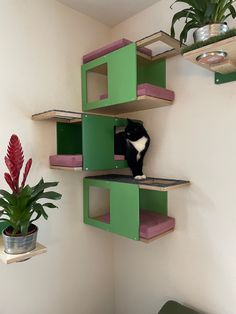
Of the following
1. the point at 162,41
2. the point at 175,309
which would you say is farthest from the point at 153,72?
the point at 175,309

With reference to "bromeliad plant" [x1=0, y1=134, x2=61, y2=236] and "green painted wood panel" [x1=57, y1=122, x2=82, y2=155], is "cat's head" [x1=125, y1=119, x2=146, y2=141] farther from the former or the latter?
"bromeliad plant" [x1=0, y1=134, x2=61, y2=236]

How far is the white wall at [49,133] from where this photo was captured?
1.34m

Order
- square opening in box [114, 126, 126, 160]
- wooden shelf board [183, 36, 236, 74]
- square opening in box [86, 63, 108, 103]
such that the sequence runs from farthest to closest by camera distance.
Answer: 1. square opening in box [86, 63, 108, 103]
2. square opening in box [114, 126, 126, 160]
3. wooden shelf board [183, 36, 236, 74]

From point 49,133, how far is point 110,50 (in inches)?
26.0

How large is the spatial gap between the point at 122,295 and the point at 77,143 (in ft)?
4.07

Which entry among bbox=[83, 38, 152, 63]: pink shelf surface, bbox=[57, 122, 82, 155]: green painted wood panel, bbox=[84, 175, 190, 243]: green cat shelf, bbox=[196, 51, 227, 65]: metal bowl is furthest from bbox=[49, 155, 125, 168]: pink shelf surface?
bbox=[196, 51, 227, 65]: metal bowl

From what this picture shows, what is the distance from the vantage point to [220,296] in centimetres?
131

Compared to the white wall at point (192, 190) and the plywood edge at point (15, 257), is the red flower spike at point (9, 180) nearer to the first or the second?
the plywood edge at point (15, 257)

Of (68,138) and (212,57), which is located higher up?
(212,57)

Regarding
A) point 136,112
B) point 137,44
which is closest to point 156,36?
point 137,44

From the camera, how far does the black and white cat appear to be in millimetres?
1485

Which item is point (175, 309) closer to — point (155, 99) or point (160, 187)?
point (160, 187)

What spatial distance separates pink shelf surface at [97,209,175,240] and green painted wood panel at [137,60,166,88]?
865 mm

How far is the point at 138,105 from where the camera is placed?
1.51 m
